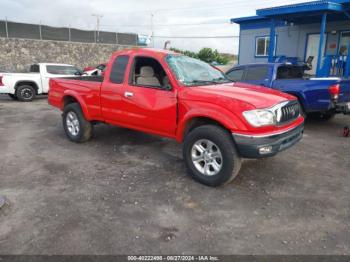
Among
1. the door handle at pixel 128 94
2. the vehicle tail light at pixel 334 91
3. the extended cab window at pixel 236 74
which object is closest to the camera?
the door handle at pixel 128 94

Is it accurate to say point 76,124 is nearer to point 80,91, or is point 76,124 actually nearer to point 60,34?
point 80,91

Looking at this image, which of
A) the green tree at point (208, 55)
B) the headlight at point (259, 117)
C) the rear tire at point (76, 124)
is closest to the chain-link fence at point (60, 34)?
the green tree at point (208, 55)

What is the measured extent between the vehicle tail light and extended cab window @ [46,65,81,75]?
10.3 metres

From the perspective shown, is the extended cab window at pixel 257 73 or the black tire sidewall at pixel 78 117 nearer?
the black tire sidewall at pixel 78 117

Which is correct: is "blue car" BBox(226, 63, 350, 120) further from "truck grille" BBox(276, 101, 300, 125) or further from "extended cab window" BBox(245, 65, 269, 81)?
"truck grille" BBox(276, 101, 300, 125)

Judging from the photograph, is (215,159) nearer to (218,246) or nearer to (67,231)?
(218,246)

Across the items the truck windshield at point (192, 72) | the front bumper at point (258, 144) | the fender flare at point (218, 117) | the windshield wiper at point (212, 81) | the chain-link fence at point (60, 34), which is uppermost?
the chain-link fence at point (60, 34)

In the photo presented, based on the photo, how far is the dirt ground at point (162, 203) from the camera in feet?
10.1

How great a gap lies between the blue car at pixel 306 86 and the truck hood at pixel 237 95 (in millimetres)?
2746

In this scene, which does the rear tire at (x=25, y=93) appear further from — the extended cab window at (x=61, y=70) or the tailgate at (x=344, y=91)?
the tailgate at (x=344, y=91)

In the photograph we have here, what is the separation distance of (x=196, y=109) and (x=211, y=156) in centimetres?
70

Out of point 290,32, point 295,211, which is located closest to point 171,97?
point 295,211

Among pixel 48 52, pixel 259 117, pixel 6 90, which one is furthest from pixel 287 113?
pixel 48 52

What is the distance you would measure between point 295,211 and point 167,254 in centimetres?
172
